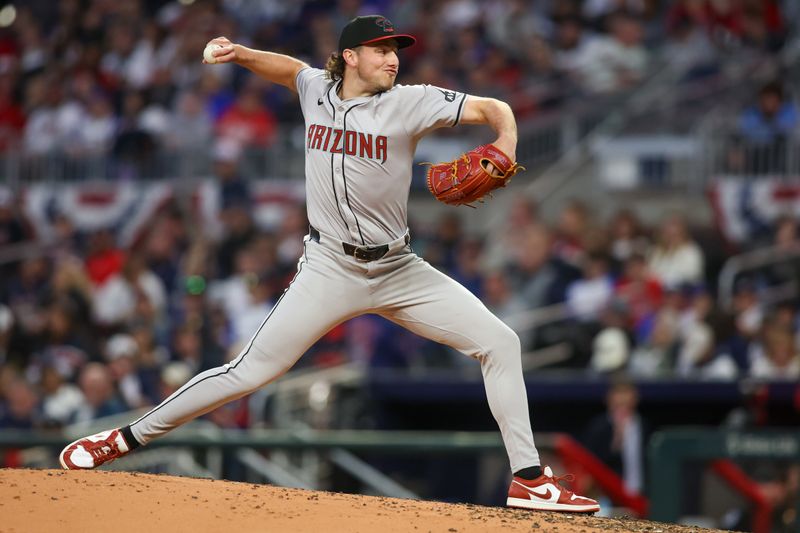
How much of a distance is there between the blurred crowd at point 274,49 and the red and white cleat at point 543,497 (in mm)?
7894

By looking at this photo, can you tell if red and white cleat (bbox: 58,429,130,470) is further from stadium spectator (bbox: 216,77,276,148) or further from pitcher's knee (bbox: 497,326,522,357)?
stadium spectator (bbox: 216,77,276,148)

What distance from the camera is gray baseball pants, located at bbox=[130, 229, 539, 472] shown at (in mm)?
4922

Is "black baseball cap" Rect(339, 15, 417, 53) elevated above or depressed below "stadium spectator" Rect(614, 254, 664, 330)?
above

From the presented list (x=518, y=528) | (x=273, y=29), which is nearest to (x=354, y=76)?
(x=518, y=528)

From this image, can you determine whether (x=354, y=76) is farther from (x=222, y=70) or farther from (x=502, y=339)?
(x=222, y=70)

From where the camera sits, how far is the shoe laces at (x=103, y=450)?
5.16 meters

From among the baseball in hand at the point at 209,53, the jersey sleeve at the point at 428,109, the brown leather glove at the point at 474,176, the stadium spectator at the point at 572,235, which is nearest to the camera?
the brown leather glove at the point at 474,176

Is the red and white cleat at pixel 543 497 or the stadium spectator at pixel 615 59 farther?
the stadium spectator at pixel 615 59

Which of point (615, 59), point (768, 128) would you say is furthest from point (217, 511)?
point (615, 59)

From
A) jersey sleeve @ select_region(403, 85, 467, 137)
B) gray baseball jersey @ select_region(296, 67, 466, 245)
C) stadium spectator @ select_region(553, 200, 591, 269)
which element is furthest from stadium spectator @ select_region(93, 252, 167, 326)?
jersey sleeve @ select_region(403, 85, 467, 137)

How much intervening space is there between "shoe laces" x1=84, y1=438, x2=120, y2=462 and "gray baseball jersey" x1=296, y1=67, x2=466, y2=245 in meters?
1.20

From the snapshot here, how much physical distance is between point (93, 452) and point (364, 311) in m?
1.24

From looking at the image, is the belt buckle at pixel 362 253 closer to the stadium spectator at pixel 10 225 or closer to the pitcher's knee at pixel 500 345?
the pitcher's knee at pixel 500 345

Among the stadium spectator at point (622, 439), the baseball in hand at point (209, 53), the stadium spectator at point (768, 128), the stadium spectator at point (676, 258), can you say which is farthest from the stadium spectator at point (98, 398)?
the stadium spectator at point (768, 128)
